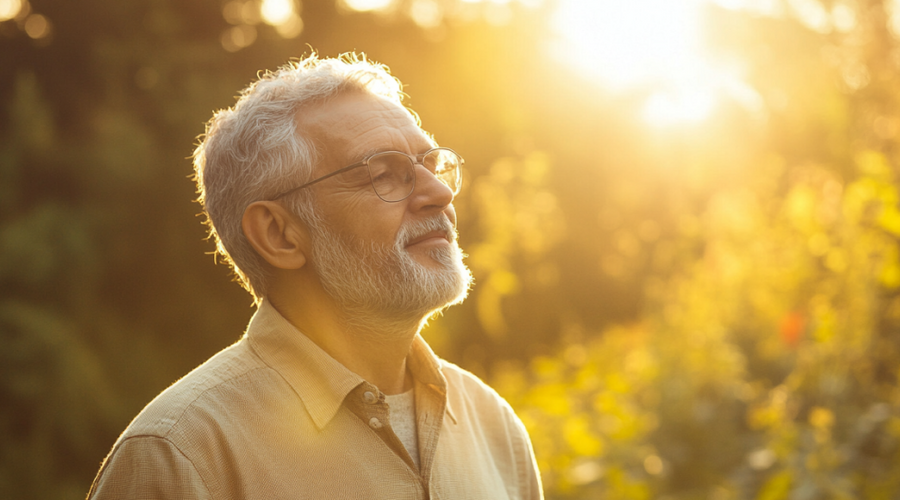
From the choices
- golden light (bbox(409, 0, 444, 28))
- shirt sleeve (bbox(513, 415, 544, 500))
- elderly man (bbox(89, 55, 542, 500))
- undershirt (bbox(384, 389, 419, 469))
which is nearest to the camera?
elderly man (bbox(89, 55, 542, 500))

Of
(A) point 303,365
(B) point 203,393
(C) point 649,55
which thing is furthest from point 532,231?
(B) point 203,393

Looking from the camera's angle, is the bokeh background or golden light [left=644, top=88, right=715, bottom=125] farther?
golden light [left=644, top=88, right=715, bottom=125]

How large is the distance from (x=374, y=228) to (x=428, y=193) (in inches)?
6.7

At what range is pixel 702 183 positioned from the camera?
9.00m

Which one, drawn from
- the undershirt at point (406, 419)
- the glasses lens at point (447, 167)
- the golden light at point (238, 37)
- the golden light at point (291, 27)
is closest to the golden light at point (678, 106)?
the golden light at point (291, 27)

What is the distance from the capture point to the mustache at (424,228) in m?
1.74

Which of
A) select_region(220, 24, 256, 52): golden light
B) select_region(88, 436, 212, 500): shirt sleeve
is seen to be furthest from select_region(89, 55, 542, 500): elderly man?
select_region(220, 24, 256, 52): golden light

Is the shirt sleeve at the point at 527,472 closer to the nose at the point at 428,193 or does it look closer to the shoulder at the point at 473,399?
the shoulder at the point at 473,399

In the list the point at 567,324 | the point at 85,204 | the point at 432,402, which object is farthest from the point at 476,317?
the point at 432,402

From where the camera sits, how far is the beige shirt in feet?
4.17

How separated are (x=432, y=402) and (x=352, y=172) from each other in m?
0.60

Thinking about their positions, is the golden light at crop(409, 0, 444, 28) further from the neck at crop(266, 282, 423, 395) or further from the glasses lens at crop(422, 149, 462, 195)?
the neck at crop(266, 282, 423, 395)

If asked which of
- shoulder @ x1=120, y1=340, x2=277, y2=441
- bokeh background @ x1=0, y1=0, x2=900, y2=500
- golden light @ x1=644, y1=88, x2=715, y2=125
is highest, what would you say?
golden light @ x1=644, y1=88, x2=715, y2=125

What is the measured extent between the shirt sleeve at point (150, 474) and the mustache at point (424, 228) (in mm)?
707
